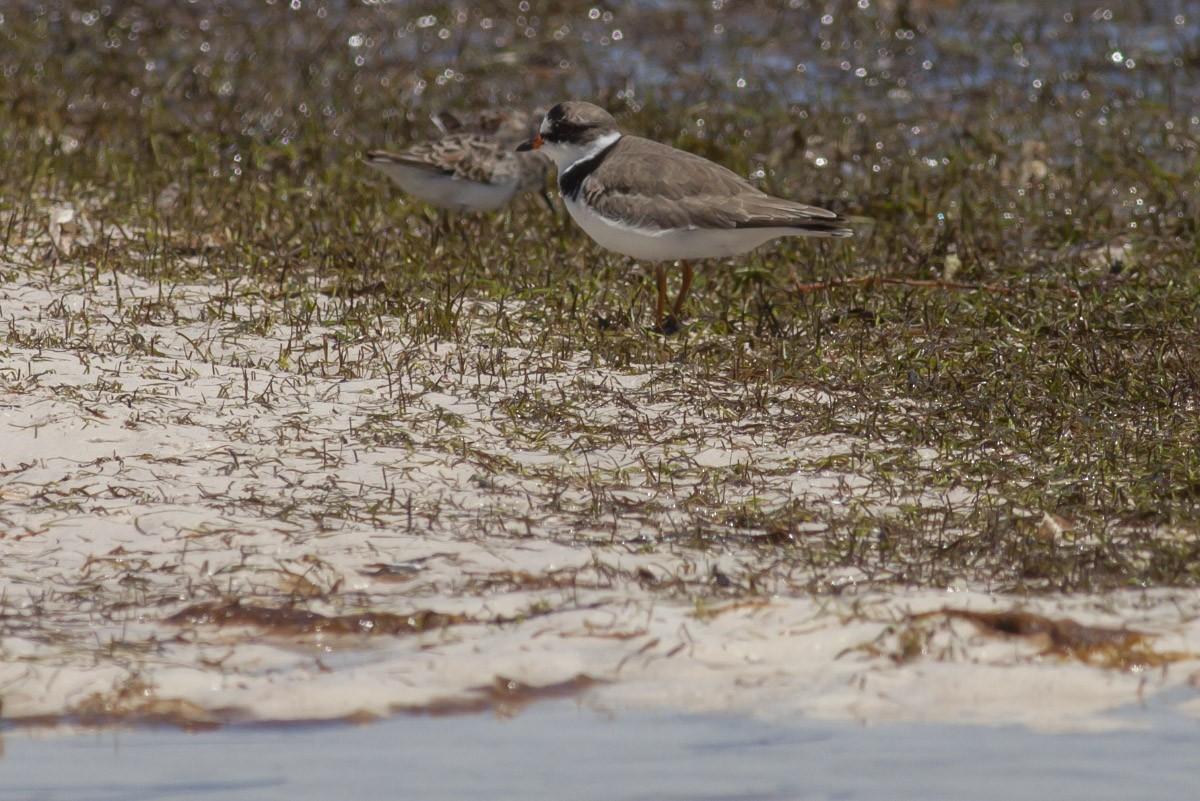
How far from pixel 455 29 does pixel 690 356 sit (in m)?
6.82

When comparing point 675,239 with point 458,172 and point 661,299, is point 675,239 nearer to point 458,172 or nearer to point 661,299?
point 661,299

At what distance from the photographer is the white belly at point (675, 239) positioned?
22.0ft

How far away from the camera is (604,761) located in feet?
11.8

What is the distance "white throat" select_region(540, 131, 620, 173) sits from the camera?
7391 millimetres

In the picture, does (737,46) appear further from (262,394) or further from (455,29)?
(262,394)

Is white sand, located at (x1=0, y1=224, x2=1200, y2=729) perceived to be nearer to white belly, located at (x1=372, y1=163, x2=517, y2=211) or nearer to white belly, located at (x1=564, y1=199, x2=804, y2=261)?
white belly, located at (x1=564, y1=199, x2=804, y2=261)

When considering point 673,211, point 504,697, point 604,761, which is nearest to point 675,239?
point 673,211

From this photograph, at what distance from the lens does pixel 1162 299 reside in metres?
6.99

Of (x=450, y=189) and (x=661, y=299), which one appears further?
(x=450, y=189)

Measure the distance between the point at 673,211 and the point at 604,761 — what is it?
11.4 ft

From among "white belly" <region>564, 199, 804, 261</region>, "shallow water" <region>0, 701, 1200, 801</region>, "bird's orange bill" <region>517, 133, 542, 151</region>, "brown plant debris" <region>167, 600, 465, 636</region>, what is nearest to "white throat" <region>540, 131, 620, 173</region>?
"bird's orange bill" <region>517, 133, 542, 151</region>

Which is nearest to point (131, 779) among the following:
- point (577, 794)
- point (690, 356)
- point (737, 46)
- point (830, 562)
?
point (577, 794)

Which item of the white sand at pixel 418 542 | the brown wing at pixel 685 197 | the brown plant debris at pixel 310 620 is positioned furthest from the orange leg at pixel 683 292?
the brown plant debris at pixel 310 620

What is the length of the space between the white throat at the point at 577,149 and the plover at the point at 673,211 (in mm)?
118
